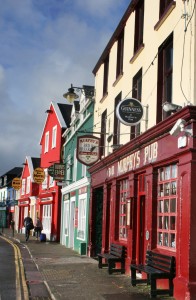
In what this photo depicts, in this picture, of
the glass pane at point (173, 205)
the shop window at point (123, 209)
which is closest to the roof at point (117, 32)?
the shop window at point (123, 209)

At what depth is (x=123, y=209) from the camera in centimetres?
1490

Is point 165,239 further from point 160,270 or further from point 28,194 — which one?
point 28,194

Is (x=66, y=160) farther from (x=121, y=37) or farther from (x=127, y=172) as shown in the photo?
(x=127, y=172)

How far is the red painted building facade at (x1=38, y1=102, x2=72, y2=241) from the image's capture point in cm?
2992

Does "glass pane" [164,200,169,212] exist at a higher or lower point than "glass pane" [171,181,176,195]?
lower

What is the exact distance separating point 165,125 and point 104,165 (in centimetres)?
697

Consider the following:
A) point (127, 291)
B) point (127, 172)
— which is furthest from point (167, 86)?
point (127, 291)

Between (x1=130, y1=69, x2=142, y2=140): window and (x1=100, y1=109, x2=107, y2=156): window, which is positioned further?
(x1=100, y1=109, x2=107, y2=156): window

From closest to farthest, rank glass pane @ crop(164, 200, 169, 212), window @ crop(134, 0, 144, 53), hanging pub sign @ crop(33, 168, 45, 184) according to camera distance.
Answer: glass pane @ crop(164, 200, 169, 212) → window @ crop(134, 0, 144, 53) → hanging pub sign @ crop(33, 168, 45, 184)

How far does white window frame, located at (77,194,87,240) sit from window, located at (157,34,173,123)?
1013 cm

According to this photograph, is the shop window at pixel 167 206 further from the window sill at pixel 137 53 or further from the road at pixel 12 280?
the window sill at pixel 137 53

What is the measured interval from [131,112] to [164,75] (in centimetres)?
134

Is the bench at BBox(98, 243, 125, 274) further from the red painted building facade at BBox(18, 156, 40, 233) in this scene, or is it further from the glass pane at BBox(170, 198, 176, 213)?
the red painted building facade at BBox(18, 156, 40, 233)

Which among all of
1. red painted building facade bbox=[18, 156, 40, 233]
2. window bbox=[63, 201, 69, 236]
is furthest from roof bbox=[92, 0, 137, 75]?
red painted building facade bbox=[18, 156, 40, 233]
